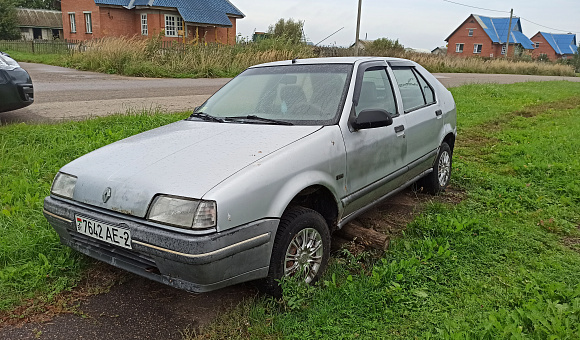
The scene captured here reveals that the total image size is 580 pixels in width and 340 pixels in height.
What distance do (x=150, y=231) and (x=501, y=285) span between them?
2.39 meters

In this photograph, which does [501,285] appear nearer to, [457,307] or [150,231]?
[457,307]

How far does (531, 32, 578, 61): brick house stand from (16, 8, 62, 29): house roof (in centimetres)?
7370

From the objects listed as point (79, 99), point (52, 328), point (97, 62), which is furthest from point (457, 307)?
point (97, 62)

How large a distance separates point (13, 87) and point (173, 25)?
2787cm

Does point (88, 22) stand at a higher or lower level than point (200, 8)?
lower

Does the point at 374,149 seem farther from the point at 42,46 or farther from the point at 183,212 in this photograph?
the point at 42,46

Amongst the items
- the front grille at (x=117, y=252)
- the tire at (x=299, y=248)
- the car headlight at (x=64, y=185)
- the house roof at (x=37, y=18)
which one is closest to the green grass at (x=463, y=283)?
the tire at (x=299, y=248)

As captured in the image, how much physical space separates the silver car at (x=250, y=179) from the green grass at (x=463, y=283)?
27 cm

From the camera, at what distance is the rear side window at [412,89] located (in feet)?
14.1

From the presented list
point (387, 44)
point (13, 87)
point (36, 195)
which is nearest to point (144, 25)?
point (387, 44)

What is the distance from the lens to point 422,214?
14.2 feet

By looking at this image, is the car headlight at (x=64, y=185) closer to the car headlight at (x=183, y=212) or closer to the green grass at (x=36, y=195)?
the green grass at (x=36, y=195)

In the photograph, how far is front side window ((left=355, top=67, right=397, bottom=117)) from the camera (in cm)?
370

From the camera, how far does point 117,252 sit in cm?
267
